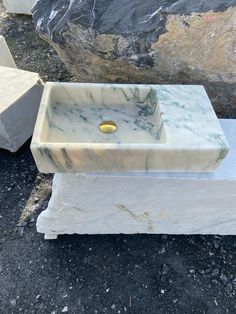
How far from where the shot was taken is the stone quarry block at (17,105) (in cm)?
232

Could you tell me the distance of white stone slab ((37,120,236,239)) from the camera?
1665 millimetres

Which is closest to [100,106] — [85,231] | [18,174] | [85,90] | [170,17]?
[85,90]

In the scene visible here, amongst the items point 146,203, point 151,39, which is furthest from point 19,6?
point 146,203

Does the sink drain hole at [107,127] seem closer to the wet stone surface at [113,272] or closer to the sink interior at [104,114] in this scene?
the sink interior at [104,114]

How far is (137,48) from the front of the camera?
1.91 m

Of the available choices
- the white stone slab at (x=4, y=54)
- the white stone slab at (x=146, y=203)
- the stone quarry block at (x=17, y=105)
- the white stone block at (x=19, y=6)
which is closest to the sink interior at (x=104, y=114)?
the white stone slab at (x=146, y=203)

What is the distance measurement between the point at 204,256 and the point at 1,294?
119 cm

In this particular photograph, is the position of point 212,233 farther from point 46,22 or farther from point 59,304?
point 46,22

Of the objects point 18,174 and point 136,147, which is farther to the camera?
point 18,174

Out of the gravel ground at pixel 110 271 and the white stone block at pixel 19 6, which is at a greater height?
the white stone block at pixel 19 6

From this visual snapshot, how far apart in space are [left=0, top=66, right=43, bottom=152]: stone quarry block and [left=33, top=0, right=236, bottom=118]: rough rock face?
0.42 m

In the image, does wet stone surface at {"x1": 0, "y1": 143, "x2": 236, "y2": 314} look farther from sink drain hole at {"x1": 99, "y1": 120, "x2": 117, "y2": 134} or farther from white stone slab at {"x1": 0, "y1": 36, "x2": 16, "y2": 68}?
white stone slab at {"x1": 0, "y1": 36, "x2": 16, "y2": 68}

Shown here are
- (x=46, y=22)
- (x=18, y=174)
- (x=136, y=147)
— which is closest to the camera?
(x=136, y=147)

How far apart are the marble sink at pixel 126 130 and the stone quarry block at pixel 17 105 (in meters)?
0.66
